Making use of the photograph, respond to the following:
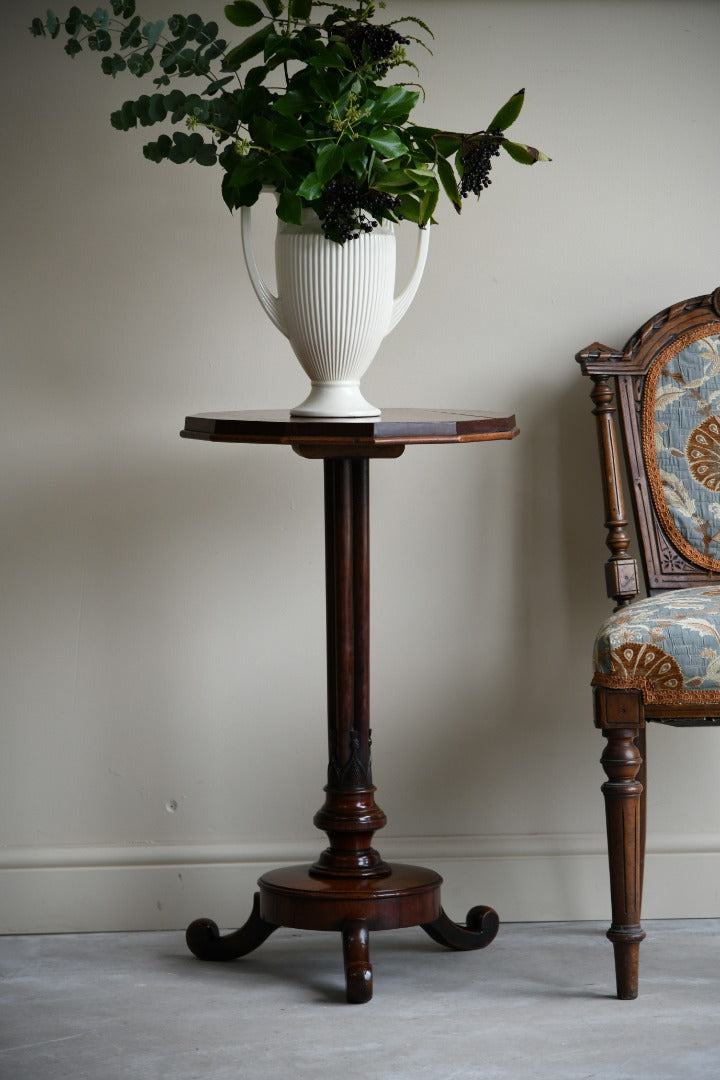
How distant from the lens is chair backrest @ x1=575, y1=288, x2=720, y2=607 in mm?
2100

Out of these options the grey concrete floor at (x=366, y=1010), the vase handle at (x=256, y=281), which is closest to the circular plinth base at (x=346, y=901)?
the grey concrete floor at (x=366, y=1010)

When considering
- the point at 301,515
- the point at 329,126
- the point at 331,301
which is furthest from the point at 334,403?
the point at 301,515

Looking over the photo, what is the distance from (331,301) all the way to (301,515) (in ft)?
1.92

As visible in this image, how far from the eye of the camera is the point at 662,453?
6.97 feet

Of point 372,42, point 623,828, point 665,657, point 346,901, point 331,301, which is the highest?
point 372,42

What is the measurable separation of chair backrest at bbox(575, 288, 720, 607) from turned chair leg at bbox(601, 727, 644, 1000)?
368 mm

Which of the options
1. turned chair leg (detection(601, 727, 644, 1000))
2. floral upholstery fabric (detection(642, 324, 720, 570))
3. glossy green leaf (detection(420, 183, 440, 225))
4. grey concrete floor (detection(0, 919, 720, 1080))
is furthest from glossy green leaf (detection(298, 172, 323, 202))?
grey concrete floor (detection(0, 919, 720, 1080))

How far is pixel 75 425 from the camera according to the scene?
2.25 meters

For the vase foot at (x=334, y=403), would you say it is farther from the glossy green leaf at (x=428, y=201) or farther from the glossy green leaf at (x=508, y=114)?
Answer: the glossy green leaf at (x=508, y=114)

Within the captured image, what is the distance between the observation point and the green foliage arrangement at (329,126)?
170 centimetres

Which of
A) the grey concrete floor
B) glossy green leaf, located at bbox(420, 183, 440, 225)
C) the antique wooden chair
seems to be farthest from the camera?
the antique wooden chair

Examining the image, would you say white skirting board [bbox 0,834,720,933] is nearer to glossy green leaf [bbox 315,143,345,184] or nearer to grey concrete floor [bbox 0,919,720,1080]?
grey concrete floor [bbox 0,919,720,1080]

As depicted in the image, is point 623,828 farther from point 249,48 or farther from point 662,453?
point 249,48

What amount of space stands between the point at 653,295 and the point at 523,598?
2.02 feet
